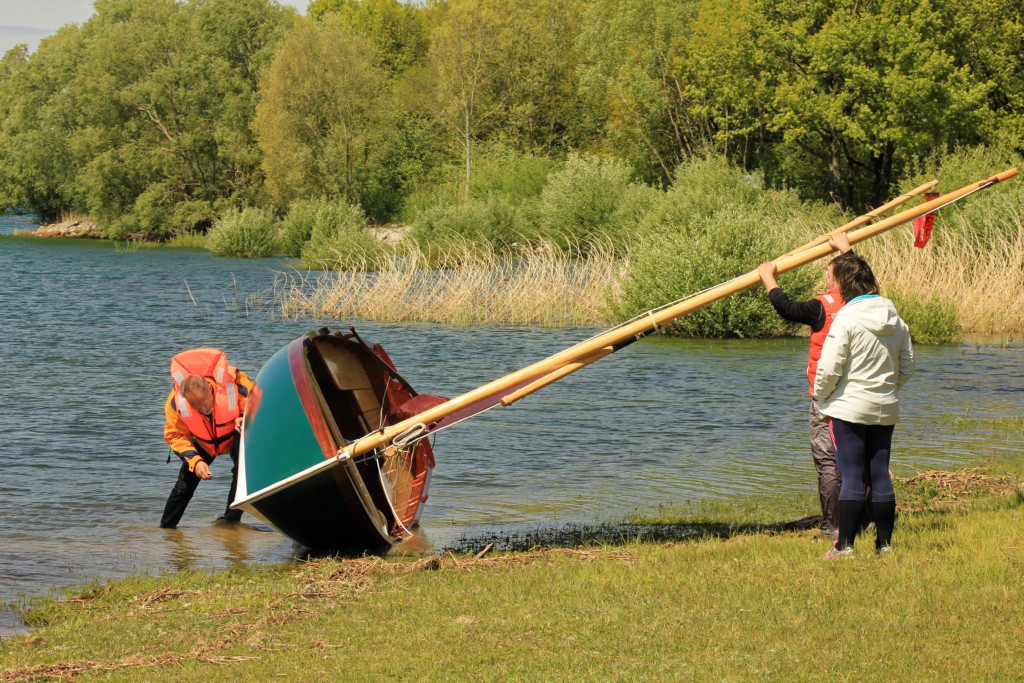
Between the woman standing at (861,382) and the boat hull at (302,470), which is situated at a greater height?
the woman standing at (861,382)

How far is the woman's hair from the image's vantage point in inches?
247

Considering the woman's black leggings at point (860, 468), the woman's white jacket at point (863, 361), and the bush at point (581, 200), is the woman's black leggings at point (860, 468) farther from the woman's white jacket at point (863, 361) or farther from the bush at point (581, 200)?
the bush at point (581, 200)

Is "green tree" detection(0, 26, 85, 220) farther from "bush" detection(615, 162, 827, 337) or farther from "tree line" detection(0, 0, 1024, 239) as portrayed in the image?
"bush" detection(615, 162, 827, 337)

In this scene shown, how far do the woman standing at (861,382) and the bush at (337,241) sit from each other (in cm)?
3076

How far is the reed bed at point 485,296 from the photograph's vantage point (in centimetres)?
2684

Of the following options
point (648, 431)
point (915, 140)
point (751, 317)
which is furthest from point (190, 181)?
point (648, 431)

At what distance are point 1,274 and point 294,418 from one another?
1600 inches

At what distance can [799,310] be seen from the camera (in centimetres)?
661

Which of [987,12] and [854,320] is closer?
[854,320]

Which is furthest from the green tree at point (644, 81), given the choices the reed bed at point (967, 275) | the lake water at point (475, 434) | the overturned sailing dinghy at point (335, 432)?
the overturned sailing dinghy at point (335, 432)

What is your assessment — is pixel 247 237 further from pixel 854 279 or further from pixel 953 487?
pixel 854 279

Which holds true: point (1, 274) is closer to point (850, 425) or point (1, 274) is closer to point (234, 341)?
point (234, 341)

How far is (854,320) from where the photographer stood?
616 centimetres

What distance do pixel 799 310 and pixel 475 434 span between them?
9060mm
